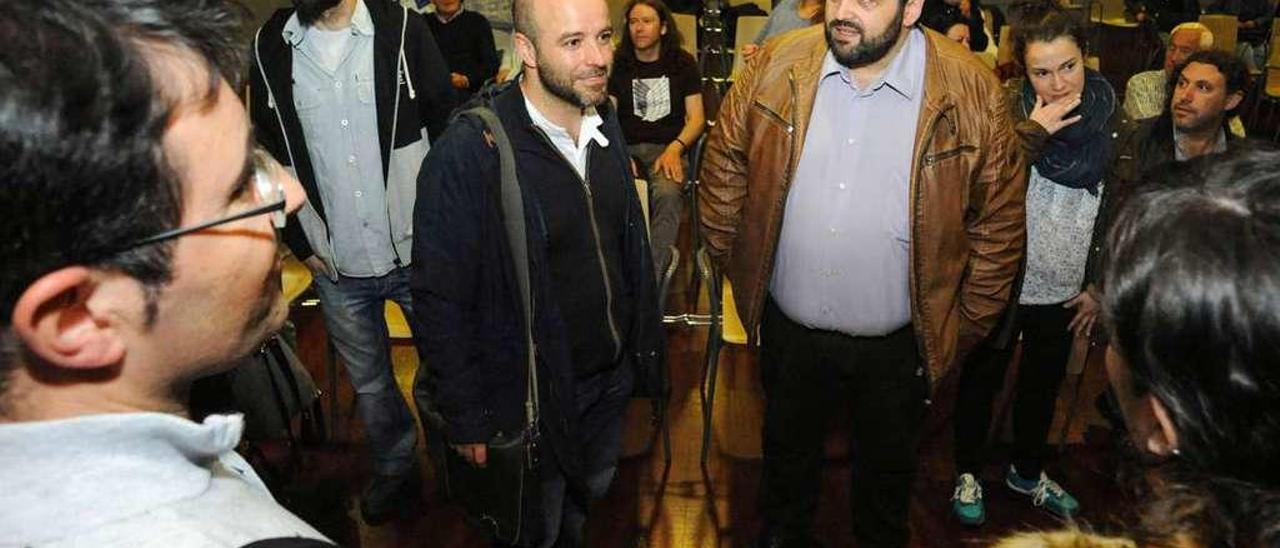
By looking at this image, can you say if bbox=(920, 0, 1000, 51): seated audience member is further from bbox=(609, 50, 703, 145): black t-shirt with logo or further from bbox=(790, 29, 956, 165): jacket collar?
bbox=(790, 29, 956, 165): jacket collar

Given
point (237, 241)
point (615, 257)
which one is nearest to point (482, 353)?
point (615, 257)

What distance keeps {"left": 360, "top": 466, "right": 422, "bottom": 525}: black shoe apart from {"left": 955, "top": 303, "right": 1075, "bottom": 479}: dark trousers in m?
1.84

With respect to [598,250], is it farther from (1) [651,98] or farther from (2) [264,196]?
(1) [651,98]

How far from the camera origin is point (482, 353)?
200cm

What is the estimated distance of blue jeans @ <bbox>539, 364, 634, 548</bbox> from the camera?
2193mm

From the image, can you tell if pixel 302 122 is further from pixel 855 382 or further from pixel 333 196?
pixel 855 382

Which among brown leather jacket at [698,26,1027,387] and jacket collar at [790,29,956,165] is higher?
jacket collar at [790,29,956,165]

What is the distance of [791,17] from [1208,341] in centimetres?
386

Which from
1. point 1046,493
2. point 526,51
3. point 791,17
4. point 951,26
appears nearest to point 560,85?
point 526,51

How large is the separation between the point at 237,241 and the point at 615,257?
1362 millimetres

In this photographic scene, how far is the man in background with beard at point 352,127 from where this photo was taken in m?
2.37

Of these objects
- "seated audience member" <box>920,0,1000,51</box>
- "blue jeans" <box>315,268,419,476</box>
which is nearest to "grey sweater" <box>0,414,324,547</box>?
"blue jeans" <box>315,268,419,476</box>

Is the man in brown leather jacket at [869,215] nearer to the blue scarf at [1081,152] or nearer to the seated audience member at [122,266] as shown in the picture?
the blue scarf at [1081,152]

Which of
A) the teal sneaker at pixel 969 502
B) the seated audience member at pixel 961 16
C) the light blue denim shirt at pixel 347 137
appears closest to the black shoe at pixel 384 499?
the light blue denim shirt at pixel 347 137
